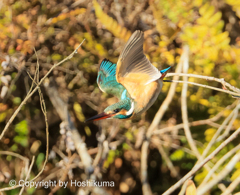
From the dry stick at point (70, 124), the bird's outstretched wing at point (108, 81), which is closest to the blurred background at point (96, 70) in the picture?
the dry stick at point (70, 124)

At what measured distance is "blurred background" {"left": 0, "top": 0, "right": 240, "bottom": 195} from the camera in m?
1.92

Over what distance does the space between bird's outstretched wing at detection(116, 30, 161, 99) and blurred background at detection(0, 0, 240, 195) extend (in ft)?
2.37

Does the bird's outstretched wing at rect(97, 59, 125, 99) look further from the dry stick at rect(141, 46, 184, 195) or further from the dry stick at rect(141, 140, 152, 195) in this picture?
the dry stick at rect(141, 140, 152, 195)

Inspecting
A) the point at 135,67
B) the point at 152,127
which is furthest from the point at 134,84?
the point at 152,127

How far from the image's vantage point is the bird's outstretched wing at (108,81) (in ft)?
5.46

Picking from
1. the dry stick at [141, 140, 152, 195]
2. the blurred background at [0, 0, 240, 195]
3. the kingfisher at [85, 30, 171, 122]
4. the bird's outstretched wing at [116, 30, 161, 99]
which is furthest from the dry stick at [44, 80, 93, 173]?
the bird's outstretched wing at [116, 30, 161, 99]

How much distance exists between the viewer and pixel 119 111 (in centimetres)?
132

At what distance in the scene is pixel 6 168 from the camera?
2066 millimetres

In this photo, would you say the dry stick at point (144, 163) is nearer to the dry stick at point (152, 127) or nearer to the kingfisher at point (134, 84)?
the dry stick at point (152, 127)

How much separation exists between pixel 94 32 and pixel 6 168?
1499mm

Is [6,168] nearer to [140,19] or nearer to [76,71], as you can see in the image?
[76,71]

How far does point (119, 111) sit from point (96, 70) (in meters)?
1.08

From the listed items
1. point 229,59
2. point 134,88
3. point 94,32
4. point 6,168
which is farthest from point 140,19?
point 6,168

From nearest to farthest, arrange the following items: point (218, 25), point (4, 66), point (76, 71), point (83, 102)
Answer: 1. point (218, 25)
2. point (4, 66)
3. point (76, 71)
4. point (83, 102)
